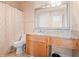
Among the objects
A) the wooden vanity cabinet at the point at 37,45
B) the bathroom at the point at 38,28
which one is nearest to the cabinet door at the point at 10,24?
the bathroom at the point at 38,28

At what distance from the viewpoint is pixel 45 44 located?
151 centimetres

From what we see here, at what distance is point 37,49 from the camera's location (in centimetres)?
153

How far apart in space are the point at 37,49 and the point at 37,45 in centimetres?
4

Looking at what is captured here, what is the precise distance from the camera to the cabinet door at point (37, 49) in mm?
1507

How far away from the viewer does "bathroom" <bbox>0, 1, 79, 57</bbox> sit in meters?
1.49

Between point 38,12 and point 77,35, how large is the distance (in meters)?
0.49

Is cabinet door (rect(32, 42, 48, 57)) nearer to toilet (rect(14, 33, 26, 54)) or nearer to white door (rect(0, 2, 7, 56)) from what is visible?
toilet (rect(14, 33, 26, 54))

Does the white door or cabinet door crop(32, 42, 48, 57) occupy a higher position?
the white door

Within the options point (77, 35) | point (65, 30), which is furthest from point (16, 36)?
point (77, 35)

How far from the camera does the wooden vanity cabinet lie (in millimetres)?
1505

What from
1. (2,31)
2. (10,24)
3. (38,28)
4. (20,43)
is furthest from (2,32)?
(38,28)

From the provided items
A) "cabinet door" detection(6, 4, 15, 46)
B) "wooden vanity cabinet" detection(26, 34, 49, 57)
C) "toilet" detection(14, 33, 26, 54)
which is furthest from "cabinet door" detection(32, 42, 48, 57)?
"cabinet door" detection(6, 4, 15, 46)

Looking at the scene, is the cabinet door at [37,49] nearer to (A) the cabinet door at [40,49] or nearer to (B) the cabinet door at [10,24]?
(A) the cabinet door at [40,49]

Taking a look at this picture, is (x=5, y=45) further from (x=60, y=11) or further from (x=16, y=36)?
(x=60, y=11)
